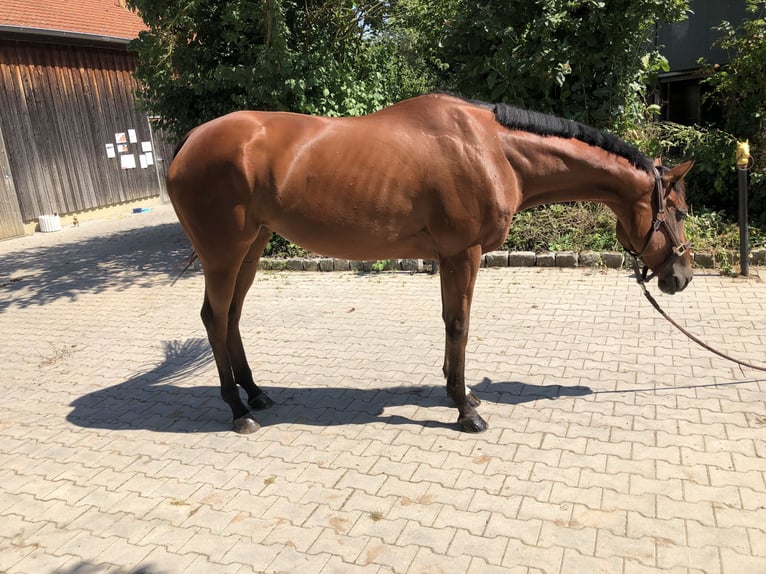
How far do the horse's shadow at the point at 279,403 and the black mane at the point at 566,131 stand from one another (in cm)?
163

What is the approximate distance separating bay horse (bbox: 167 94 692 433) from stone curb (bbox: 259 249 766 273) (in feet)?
10.8

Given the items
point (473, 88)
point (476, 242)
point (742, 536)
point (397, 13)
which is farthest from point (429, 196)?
point (397, 13)

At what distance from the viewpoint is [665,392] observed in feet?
13.1

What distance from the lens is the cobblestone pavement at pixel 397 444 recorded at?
104 inches

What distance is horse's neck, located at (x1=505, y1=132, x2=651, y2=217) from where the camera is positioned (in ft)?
11.7

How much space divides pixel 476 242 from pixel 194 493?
217 cm

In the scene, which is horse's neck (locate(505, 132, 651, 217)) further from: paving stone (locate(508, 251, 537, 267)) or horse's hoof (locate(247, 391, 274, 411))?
paving stone (locate(508, 251, 537, 267))

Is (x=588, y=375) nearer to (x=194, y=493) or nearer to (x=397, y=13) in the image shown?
(x=194, y=493)

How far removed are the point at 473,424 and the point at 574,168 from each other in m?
1.71

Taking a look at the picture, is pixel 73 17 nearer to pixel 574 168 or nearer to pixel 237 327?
pixel 237 327

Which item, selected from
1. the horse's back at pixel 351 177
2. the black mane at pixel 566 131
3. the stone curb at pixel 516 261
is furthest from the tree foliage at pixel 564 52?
the horse's back at pixel 351 177

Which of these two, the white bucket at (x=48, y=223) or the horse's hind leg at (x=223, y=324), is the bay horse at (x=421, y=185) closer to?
the horse's hind leg at (x=223, y=324)

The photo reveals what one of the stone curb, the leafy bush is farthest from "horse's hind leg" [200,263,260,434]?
the leafy bush

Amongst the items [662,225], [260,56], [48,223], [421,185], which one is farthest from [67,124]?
[662,225]
